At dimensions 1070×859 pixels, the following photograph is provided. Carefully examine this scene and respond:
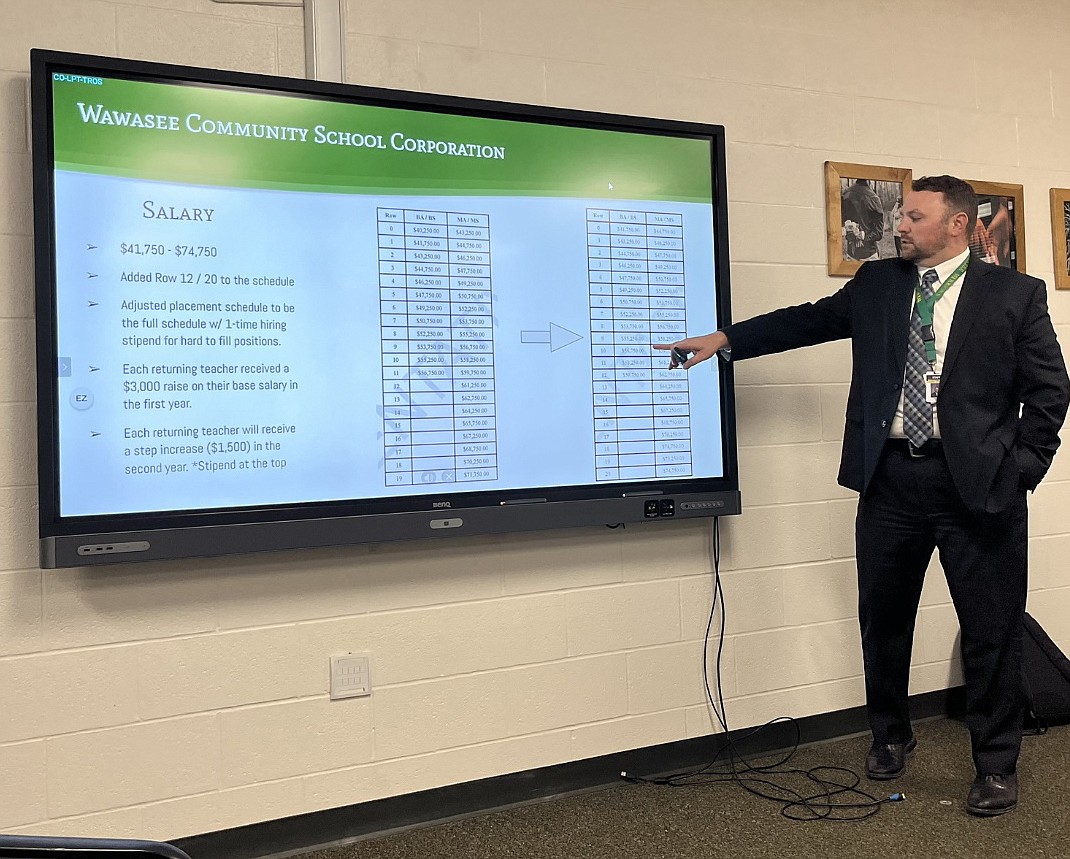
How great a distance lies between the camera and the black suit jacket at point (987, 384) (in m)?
2.48

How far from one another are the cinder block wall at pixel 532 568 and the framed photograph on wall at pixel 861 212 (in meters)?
0.05

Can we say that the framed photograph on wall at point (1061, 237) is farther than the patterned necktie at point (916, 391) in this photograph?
Yes

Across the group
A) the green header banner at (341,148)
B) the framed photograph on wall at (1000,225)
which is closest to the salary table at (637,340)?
the green header banner at (341,148)

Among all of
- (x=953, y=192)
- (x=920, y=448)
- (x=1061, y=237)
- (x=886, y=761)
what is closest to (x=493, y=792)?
(x=886, y=761)

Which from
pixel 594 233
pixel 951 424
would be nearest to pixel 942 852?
pixel 951 424

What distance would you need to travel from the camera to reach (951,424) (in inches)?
98.3

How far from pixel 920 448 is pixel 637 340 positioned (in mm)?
817

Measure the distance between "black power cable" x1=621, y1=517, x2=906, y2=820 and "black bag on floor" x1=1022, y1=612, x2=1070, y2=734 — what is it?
739mm

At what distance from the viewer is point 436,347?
8.20 ft

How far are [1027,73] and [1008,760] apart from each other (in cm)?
241

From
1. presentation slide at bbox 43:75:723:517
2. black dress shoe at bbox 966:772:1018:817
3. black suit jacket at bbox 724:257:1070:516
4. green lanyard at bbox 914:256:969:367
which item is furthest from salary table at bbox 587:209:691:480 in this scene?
black dress shoe at bbox 966:772:1018:817

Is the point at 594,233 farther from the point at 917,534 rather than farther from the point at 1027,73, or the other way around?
the point at 1027,73

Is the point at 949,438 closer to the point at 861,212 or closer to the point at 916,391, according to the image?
the point at 916,391

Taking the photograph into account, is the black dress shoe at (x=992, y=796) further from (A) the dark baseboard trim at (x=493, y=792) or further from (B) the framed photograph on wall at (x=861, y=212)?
(B) the framed photograph on wall at (x=861, y=212)
